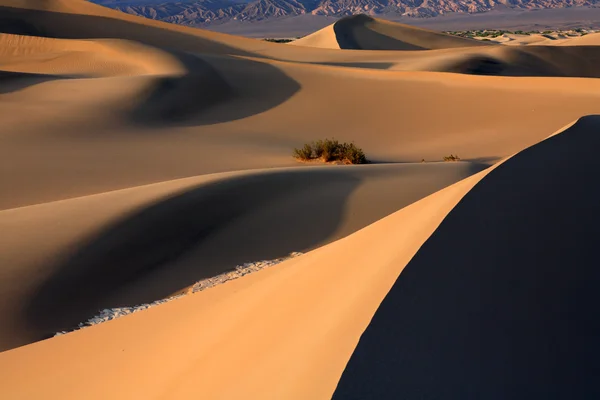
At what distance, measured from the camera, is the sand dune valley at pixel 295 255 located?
3.48m

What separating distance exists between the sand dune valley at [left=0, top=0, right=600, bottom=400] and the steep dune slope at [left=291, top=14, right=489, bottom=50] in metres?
52.3

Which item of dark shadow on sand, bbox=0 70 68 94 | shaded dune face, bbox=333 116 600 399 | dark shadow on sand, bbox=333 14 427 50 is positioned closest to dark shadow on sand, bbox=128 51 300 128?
dark shadow on sand, bbox=0 70 68 94

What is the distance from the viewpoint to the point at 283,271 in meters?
5.65

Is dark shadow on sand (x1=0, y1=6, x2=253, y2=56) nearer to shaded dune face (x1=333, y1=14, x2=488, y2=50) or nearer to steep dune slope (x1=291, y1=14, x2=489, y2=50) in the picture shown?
steep dune slope (x1=291, y1=14, x2=489, y2=50)

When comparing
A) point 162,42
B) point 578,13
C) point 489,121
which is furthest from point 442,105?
point 578,13

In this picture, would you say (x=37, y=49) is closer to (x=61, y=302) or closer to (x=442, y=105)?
(x=442, y=105)

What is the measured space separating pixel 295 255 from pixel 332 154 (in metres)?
7.87

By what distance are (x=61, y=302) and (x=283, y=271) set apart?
3294 mm

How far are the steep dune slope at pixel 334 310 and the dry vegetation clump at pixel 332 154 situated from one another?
395 inches

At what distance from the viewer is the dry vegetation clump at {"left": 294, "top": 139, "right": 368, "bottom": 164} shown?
1636cm

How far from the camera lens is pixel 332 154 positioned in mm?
16812

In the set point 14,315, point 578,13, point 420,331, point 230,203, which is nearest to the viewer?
point 420,331

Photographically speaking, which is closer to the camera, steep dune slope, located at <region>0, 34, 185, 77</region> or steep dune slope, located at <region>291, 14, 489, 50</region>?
steep dune slope, located at <region>0, 34, 185, 77</region>

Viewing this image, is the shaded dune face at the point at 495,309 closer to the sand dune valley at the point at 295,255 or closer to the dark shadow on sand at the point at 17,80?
the sand dune valley at the point at 295,255
